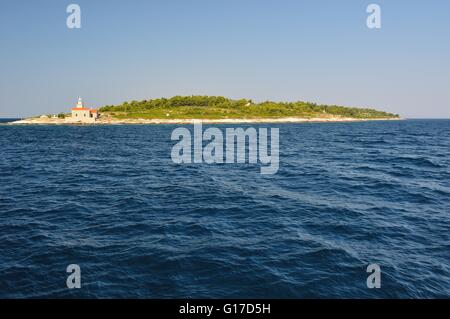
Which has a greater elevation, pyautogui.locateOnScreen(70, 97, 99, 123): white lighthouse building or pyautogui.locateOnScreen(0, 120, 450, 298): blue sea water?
pyautogui.locateOnScreen(70, 97, 99, 123): white lighthouse building

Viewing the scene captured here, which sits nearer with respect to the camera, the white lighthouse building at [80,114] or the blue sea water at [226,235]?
the blue sea water at [226,235]

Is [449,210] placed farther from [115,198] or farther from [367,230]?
[115,198]

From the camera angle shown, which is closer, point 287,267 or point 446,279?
point 446,279

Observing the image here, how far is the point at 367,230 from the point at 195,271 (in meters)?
9.98

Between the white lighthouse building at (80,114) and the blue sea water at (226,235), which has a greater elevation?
the white lighthouse building at (80,114)

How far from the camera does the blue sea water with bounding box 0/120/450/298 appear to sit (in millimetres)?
12359

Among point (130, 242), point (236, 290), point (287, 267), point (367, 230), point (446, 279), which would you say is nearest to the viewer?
point (236, 290)

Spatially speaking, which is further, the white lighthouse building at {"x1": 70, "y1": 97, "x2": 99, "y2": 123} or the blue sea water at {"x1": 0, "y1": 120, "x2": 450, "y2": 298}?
the white lighthouse building at {"x1": 70, "y1": 97, "x2": 99, "y2": 123}

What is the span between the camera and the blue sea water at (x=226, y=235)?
12359mm

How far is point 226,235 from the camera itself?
17.3m

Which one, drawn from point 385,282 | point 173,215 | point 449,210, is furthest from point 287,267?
point 449,210
